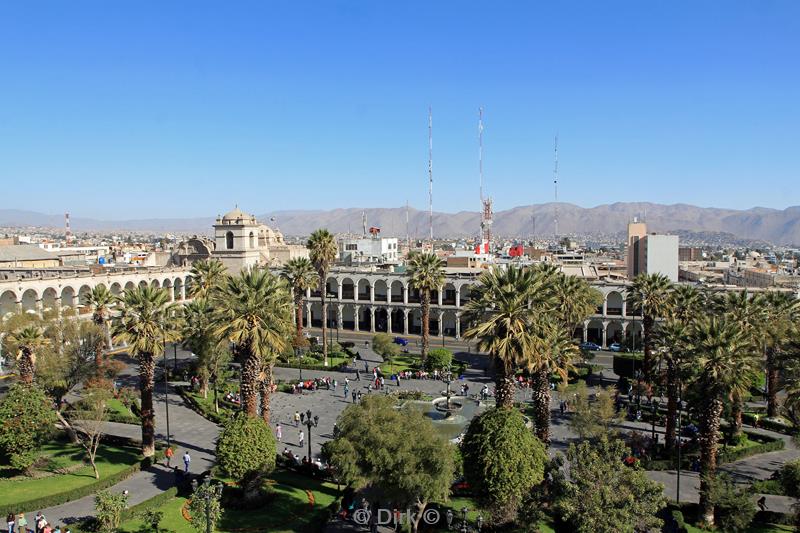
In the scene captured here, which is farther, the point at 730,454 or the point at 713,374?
the point at 730,454

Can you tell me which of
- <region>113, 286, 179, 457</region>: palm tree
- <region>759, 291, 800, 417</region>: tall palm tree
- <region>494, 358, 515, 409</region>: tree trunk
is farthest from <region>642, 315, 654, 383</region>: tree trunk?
<region>113, 286, 179, 457</region>: palm tree

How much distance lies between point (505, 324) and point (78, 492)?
21353 mm

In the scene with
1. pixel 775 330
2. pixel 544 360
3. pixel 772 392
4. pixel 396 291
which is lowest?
pixel 772 392

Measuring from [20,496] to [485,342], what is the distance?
2261cm

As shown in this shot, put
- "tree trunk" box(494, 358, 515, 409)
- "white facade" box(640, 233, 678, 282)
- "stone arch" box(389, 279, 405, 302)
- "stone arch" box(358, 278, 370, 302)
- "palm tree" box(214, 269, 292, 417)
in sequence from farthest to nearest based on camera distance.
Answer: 1. "white facade" box(640, 233, 678, 282)
2. "stone arch" box(358, 278, 370, 302)
3. "stone arch" box(389, 279, 405, 302)
4. "palm tree" box(214, 269, 292, 417)
5. "tree trunk" box(494, 358, 515, 409)

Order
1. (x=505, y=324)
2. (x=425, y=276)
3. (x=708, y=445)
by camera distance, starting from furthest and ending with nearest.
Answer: (x=425, y=276) < (x=505, y=324) < (x=708, y=445)

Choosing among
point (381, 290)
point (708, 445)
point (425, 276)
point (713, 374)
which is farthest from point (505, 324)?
point (381, 290)

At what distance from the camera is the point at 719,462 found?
1407 inches

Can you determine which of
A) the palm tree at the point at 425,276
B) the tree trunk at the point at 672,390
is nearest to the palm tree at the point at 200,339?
the palm tree at the point at 425,276

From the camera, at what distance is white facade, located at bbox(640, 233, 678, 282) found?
9512cm

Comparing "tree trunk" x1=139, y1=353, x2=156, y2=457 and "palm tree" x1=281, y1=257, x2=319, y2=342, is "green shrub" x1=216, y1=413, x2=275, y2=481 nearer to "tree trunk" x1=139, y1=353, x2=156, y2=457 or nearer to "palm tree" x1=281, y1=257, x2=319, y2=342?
"tree trunk" x1=139, y1=353, x2=156, y2=457

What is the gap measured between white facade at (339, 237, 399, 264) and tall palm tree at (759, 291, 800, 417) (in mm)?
68902

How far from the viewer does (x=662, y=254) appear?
9594 cm

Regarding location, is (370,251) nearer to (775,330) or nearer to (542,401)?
(775,330)
